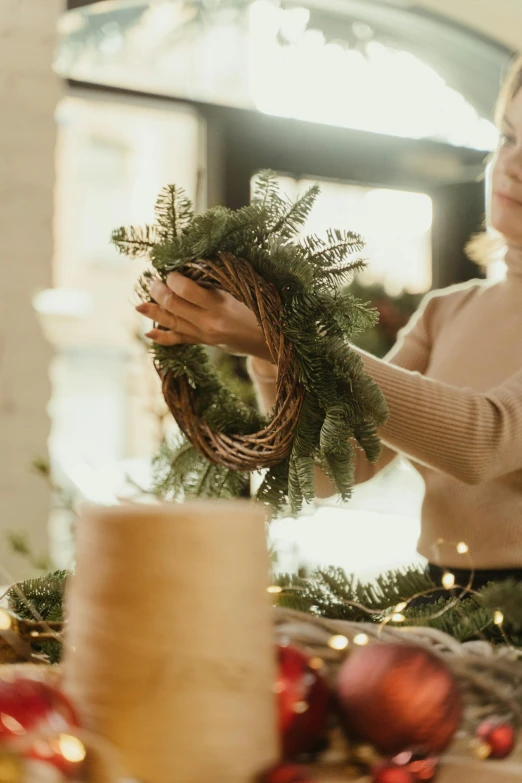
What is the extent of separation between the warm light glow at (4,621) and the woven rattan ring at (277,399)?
185 millimetres

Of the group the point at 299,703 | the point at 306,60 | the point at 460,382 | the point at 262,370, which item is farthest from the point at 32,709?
the point at 306,60

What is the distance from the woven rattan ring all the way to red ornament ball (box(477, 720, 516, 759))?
23 cm

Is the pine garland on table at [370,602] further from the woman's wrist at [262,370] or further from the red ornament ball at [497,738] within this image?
the woman's wrist at [262,370]

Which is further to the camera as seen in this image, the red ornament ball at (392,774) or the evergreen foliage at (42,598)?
the evergreen foliage at (42,598)

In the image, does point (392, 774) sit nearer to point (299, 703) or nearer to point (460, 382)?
point (299, 703)

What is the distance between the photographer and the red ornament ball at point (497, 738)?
1.13 feet

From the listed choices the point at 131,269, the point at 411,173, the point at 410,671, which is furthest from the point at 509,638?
the point at 131,269

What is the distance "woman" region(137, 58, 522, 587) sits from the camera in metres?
0.57

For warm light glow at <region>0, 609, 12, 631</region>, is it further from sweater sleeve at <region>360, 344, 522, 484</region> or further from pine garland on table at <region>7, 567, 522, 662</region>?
sweater sleeve at <region>360, 344, 522, 484</region>

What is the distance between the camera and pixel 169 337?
1.93 ft

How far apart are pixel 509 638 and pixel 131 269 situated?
275cm

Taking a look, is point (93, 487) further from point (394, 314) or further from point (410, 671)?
point (410, 671)

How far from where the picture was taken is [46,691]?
0.92 ft

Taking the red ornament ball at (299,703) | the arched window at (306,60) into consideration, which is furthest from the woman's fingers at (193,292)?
the arched window at (306,60)
